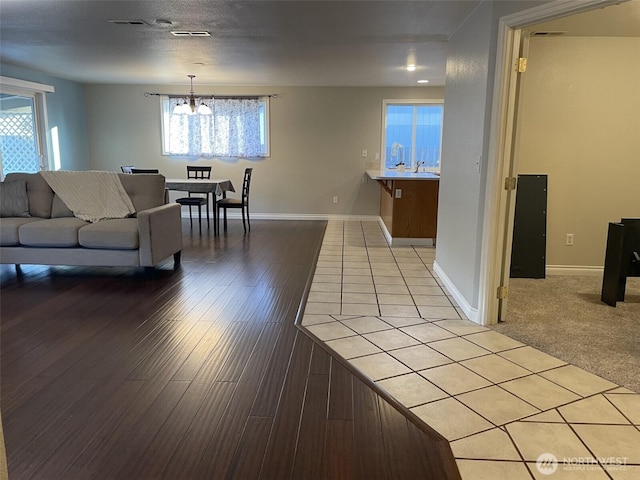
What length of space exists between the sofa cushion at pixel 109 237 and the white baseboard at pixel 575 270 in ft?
13.2

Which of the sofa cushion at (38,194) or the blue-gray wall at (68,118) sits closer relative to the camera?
the sofa cushion at (38,194)

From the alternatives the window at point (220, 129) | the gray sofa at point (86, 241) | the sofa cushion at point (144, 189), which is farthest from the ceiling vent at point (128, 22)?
the window at point (220, 129)

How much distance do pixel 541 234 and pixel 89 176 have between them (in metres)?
4.62

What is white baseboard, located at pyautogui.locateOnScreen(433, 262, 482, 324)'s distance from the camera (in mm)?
3197

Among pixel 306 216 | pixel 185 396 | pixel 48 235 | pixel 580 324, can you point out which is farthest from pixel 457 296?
pixel 306 216

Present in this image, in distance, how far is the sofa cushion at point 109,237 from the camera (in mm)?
4109

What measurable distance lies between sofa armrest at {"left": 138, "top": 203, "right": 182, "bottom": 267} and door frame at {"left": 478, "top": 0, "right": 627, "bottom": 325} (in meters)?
2.88

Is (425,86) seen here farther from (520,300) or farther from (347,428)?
(347,428)

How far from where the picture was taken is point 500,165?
9.60 ft

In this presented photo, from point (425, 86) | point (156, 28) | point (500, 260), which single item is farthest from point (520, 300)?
point (425, 86)

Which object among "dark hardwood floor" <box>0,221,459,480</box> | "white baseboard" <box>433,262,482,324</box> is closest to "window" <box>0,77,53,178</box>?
"dark hardwood floor" <box>0,221,459,480</box>

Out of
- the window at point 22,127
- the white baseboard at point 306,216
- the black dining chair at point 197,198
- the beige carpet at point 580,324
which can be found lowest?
the beige carpet at point 580,324

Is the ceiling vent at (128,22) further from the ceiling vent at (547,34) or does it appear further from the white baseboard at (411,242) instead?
the white baseboard at (411,242)

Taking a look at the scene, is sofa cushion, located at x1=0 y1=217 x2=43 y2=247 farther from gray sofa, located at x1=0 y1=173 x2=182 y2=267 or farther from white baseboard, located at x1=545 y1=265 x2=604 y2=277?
white baseboard, located at x1=545 y1=265 x2=604 y2=277
